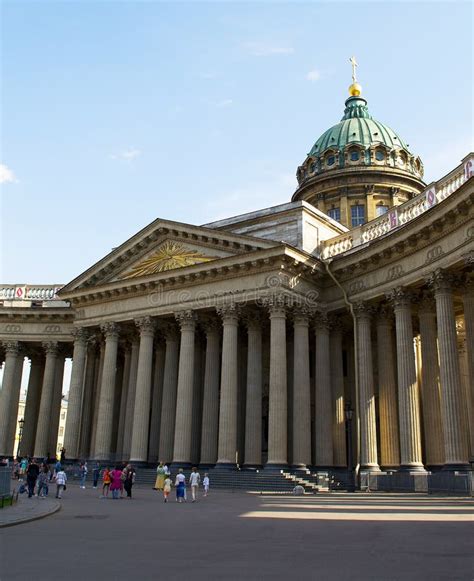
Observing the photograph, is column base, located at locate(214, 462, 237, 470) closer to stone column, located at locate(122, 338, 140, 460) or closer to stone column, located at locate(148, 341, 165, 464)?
stone column, located at locate(148, 341, 165, 464)

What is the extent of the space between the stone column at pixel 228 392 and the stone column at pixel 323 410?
4.48 meters

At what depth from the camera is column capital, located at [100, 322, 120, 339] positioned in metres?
39.2

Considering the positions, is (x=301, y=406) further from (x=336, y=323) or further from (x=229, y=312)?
(x=229, y=312)

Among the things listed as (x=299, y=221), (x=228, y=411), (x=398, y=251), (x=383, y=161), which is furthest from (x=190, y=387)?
(x=383, y=161)

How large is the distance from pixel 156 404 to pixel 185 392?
5.83m

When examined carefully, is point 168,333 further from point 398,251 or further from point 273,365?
point 398,251

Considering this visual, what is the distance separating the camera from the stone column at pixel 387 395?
30734 mm

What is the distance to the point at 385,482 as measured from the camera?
94.0ft

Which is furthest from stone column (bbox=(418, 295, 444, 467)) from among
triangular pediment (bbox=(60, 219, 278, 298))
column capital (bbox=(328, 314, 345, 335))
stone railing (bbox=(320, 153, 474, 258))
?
triangular pediment (bbox=(60, 219, 278, 298))

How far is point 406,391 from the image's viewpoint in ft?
93.7

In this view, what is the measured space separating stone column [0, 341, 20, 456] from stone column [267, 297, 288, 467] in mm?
21894

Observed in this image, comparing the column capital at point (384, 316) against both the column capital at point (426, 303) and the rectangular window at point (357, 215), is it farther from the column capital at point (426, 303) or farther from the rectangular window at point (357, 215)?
the rectangular window at point (357, 215)

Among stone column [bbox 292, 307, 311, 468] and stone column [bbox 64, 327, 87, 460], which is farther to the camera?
stone column [bbox 64, 327, 87, 460]

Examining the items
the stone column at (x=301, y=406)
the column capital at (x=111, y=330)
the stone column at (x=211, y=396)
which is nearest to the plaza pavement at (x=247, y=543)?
the stone column at (x=301, y=406)
